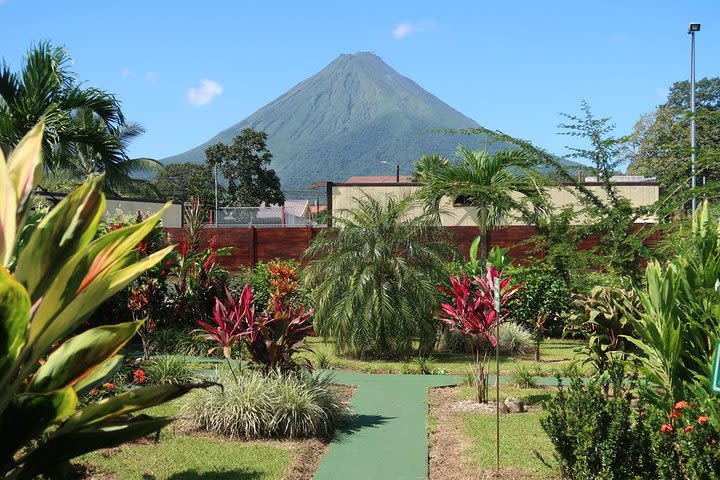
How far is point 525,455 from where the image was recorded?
23.3 feet

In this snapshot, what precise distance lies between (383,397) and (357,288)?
9.65ft

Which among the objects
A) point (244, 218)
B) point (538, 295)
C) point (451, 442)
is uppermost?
point (244, 218)

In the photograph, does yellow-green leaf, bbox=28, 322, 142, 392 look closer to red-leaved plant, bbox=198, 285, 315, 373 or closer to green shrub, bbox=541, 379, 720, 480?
green shrub, bbox=541, 379, 720, 480

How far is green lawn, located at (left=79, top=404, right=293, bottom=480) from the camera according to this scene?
6410mm

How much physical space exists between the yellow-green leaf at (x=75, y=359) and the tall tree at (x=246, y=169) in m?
63.1

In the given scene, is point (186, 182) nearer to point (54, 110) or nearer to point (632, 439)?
point (54, 110)

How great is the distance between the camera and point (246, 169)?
214 ft

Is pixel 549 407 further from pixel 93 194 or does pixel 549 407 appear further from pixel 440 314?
pixel 440 314

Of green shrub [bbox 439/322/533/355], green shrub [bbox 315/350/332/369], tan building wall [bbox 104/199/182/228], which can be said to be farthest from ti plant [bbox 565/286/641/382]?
tan building wall [bbox 104/199/182/228]

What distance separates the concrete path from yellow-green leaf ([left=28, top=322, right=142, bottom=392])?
15.3 ft

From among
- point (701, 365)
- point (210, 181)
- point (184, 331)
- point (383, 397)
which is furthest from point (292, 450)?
point (210, 181)

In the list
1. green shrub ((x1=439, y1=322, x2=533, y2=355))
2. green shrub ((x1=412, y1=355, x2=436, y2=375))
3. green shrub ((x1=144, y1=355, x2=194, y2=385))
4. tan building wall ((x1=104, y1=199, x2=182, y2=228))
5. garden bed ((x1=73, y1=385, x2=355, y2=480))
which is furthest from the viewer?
tan building wall ((x1=104, y1=199, x2=182, y2=228))

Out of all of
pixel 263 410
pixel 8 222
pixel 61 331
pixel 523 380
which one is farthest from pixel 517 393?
pixel 8 222

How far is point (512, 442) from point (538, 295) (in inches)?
354
